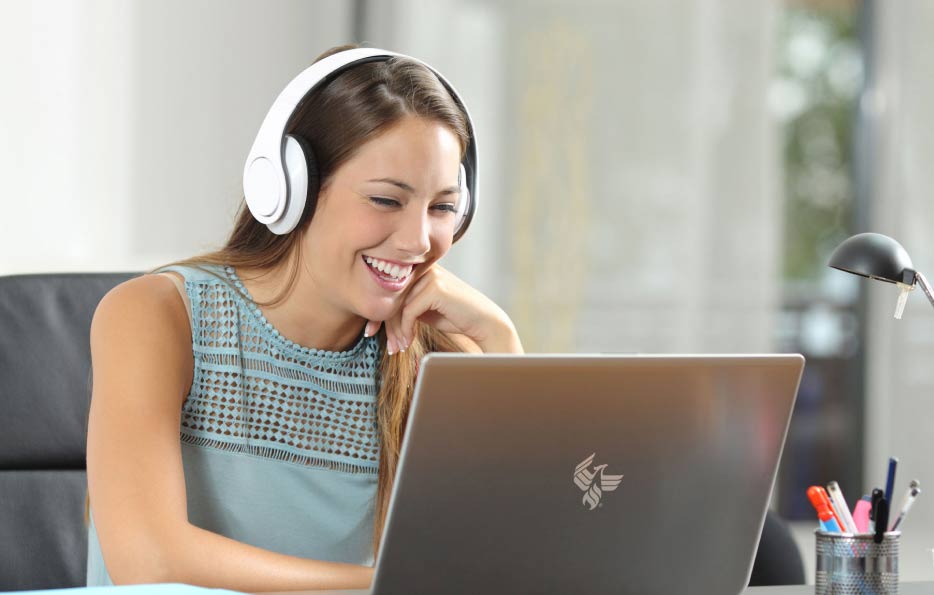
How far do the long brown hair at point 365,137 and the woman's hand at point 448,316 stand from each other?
0.05 metres

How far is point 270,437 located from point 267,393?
54 millimetres

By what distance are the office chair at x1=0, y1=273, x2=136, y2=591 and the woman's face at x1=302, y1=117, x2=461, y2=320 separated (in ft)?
1.18

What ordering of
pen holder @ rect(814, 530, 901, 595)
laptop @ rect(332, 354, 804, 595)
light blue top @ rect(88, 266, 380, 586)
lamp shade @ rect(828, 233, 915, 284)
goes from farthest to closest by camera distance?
light blue top @ rect(88, 266, 380, 586) < lamp shade @ rect(828, 233, 915, 284) < pen holder @ rect(814, 530, 901, 595) < laptop @ rect(332, 354, 804, 595)

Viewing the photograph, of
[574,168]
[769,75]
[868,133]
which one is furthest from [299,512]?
[868,133]

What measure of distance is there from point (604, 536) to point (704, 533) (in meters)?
0.11

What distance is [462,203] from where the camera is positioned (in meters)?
1.41

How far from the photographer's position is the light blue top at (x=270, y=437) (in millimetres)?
1346

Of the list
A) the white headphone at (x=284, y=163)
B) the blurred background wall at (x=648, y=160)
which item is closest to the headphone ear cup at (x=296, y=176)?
the white headphone at (x=284, y=163)

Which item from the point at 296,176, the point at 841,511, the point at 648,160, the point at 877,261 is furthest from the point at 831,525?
the point at 648,160

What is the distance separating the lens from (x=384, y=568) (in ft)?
2.65

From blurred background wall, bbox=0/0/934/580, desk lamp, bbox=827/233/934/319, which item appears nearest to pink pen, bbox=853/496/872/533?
desk lamp, bbox=827/233/934/319

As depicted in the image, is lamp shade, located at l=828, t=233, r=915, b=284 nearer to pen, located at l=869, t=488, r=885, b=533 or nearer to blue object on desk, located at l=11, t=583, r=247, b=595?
pen, located at l=869, t=488, r=885, b=533

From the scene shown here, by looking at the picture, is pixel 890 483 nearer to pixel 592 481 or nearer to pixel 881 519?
pixel 881 519

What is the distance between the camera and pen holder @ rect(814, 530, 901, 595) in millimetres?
909
